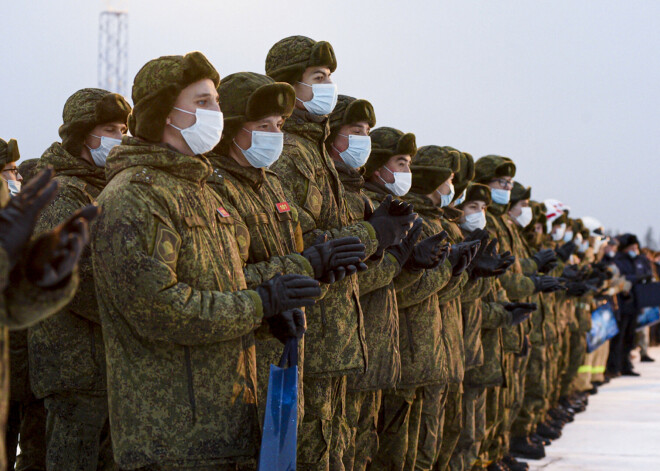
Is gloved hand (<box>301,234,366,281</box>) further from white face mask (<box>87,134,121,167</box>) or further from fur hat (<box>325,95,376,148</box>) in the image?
fur hat (<box>325,95,376,148</box>)

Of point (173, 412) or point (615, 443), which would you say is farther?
point (615, 443)

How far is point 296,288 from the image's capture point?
11.5 ft

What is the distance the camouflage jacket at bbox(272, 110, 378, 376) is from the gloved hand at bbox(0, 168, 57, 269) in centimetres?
254

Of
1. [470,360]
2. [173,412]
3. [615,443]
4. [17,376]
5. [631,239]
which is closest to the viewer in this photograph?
[173,412]

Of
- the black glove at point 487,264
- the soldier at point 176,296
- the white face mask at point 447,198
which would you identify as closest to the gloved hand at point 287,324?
the soldier at point 176,296

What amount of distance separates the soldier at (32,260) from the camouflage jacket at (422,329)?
12.5ft

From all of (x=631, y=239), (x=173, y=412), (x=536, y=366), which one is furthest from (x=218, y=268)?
(x=631, y=239)

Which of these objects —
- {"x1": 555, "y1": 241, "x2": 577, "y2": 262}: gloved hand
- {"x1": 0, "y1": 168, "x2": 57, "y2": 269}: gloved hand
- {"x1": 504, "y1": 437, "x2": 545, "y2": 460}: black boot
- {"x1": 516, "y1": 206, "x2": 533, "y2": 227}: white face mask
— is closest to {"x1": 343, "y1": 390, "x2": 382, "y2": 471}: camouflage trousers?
{"x1": 0, "y1": 168, "x2": 57, "y2": 269}: gloved hand

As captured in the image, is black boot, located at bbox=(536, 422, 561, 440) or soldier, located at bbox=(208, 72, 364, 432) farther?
black boot, located at bbox=(536, 422, 561, 440)

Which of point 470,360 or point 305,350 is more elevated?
point 305,350

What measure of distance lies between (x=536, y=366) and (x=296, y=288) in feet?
25.5

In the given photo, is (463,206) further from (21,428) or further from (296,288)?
(296,288)

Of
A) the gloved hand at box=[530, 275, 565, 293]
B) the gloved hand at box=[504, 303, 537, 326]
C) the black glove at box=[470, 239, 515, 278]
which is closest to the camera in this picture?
the black glove at box=[470, 239, 515, 278]

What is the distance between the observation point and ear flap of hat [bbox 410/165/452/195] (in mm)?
6660
